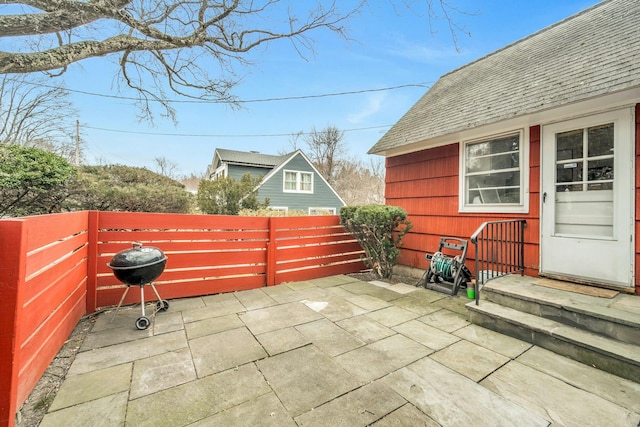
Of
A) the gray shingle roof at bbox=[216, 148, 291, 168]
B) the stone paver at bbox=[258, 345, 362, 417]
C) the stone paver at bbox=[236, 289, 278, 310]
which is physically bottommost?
the stone paver at bbox=[258, 345, 362, 417]

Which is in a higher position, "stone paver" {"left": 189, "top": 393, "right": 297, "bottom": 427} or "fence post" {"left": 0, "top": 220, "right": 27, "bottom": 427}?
"fence post" {"left": 0, "top": 220, "right": 27, "bottom": 427}

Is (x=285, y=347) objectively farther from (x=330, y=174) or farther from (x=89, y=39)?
(x=330, y=174)

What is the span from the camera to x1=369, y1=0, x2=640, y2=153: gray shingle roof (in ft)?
9.09

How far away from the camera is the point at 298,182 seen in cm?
1442

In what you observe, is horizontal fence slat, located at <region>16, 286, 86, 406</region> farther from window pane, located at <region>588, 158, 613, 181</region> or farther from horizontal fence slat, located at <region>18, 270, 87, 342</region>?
window pane, located at <region>588, 158, 613, 181</region>

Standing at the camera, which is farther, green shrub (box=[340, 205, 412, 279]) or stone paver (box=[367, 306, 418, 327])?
green shrub (box=[340, 205, 412, 279])

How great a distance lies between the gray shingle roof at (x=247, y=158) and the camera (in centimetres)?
1441

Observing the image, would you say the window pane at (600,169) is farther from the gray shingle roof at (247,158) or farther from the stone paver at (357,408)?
the gray shingle roof at (247,158)

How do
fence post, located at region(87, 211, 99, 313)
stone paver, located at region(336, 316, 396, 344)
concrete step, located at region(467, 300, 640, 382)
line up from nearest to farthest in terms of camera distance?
concrete step, located at region(467, 300, 640, 382) → stone paver, located at region(336, 316, 396, 344) → fence post, located at region(87, 211, 99, 313)

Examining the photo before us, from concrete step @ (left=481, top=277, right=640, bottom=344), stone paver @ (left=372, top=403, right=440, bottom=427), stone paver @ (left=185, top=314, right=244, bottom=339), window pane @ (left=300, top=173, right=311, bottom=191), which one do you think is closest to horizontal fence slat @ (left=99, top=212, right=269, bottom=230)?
stone paver @ (left=185, top=314, right=244, bottom=339)

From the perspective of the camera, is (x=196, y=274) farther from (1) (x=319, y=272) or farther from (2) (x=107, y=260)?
(1) (x=319, y=272)

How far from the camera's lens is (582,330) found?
2.29 metres

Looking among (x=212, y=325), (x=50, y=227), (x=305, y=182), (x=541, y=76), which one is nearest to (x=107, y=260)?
(x=50, y=227)

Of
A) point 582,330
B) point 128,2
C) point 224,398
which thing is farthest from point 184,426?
point 128,2
